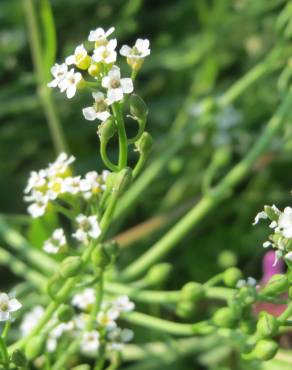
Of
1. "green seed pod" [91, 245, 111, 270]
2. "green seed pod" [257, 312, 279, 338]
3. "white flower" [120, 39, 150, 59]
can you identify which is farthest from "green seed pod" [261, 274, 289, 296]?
"white flower" [120, 39, 150, 59]

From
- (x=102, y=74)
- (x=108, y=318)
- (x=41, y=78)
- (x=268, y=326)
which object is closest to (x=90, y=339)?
(x=108, y=318)

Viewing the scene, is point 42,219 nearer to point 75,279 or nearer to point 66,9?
point 75,279

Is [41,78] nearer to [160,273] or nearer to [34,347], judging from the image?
[160,273]

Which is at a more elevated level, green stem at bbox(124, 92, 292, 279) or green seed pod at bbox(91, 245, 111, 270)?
green stem at bbox(124, 92, 292, 279)

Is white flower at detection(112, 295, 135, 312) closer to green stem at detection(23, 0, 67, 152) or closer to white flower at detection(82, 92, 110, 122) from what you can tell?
white flower at detection(82, 92, 110, 122)

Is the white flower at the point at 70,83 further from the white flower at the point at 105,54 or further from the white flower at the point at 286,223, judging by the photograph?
the white flower at the point at 286,223

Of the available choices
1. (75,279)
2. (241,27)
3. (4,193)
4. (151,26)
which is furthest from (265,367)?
(151,26)

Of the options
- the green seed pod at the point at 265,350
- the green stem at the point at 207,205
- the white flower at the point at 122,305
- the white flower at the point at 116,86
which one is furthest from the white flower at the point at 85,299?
the white flower at the point at 116,86
